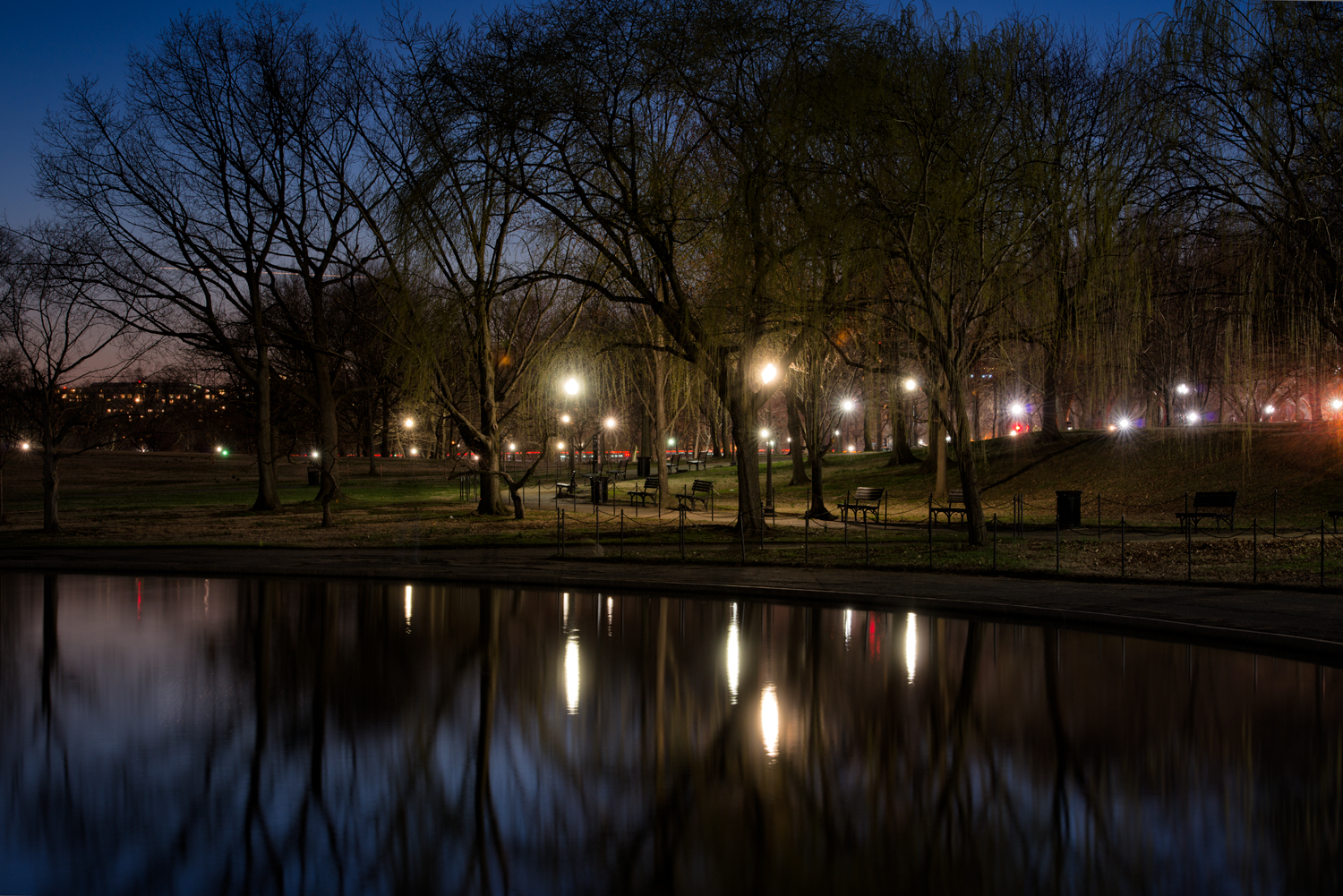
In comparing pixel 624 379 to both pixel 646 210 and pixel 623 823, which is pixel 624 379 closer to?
pixel 646 210

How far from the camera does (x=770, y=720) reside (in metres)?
8.41

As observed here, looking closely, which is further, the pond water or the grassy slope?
the grassy slope

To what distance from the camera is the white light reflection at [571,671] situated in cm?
898

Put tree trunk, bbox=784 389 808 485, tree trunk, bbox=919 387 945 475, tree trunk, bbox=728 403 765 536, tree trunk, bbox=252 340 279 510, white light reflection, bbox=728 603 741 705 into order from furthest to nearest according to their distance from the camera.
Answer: tree trunk, bbox=784 389 808 485 → tree trunk, bbox=919 387 945 475 → tree trunk, bbox=252 340 279 510 → tree trunk, bbox=728 403 765 536 → white light reflection, bbox=728 603 741 705

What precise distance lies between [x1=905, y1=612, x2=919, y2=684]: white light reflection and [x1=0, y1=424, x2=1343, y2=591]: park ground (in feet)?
13.3

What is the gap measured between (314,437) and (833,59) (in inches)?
2116

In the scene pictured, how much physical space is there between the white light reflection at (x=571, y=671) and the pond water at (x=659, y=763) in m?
0.05

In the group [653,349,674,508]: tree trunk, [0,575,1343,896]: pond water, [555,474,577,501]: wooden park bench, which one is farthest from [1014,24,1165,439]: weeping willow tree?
[555,474,577,501]: wooden park bench

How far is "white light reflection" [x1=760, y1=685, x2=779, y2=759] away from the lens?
761cm

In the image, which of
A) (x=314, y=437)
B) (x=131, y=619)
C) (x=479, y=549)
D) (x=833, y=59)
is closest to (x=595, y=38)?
(x=833, y=59)

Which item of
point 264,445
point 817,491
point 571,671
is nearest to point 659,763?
point 571,671

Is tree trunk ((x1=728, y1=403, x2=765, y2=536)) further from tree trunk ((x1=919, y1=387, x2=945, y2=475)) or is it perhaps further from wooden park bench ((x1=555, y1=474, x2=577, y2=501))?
wooden park bench ((x1=555, y1=474, x2=577, y2=501))

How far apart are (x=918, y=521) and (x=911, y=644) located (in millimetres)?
17994

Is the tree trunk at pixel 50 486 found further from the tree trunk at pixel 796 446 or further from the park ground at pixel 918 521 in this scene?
the tree trunk at pixel 796 446
